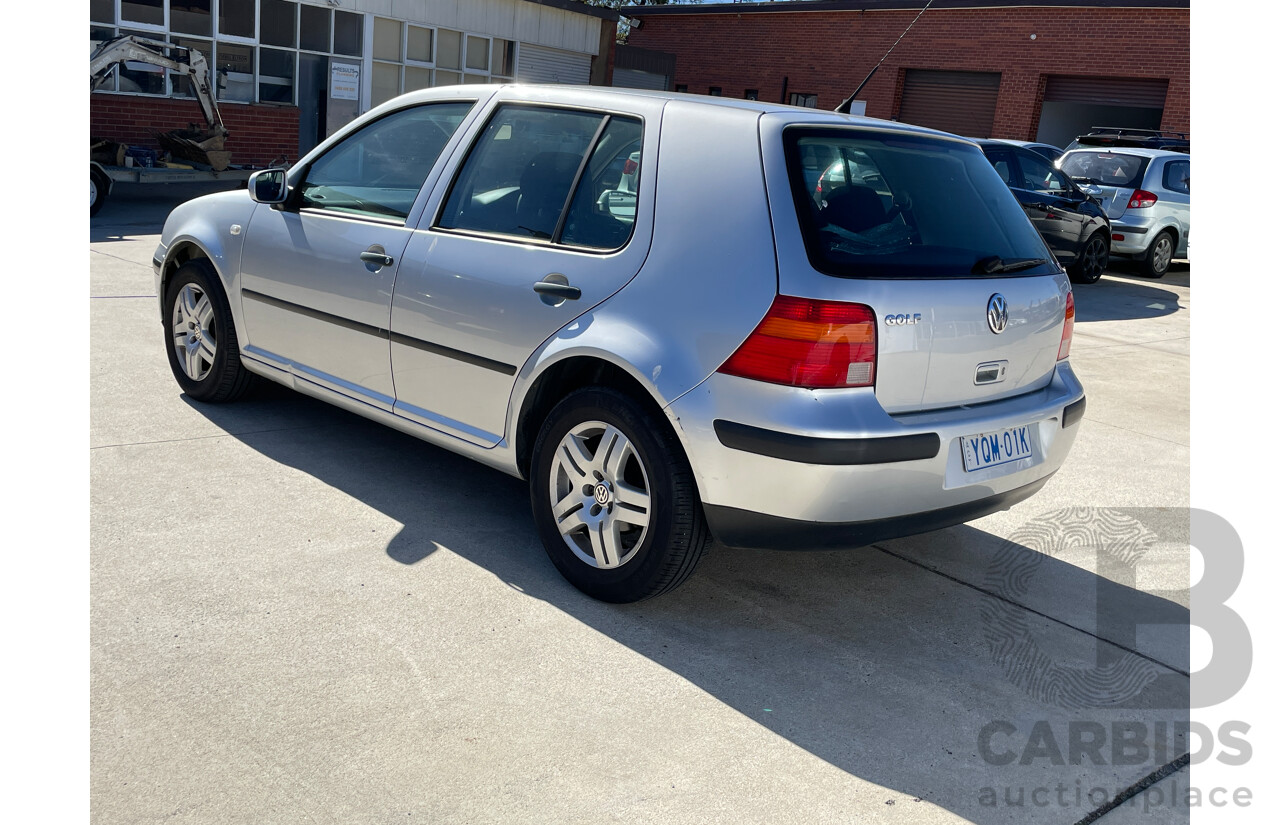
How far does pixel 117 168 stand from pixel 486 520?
A: 12.8m

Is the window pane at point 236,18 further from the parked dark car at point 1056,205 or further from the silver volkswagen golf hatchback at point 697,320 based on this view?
the silver volkswagen golf hatchback at point 697,320

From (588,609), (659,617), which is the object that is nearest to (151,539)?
(588,609)

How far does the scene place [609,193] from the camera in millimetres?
3725

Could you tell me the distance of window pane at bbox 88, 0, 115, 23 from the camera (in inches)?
674

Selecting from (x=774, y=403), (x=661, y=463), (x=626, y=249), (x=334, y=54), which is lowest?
(x=661, y=463)

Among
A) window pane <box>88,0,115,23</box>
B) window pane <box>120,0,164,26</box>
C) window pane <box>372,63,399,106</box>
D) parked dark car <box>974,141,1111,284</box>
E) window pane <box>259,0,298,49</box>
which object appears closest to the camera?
parked dark car <box>974,141,1111,284</box>

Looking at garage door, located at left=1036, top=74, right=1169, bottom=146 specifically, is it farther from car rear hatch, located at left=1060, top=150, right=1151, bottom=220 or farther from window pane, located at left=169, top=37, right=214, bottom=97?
window pane, located at left=169, top=37, right=214, bottom=97

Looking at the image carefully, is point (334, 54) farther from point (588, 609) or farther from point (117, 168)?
point (588, 609)

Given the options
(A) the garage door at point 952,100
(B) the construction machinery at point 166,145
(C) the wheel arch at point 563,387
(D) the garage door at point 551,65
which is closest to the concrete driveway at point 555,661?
(C) the wheel arch at point 563,387

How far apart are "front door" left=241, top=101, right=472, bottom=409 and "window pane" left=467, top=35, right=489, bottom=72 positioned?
20609mm

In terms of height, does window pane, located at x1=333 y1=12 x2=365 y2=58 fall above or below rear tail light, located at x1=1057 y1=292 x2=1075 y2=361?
above

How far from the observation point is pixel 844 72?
29.8 metres

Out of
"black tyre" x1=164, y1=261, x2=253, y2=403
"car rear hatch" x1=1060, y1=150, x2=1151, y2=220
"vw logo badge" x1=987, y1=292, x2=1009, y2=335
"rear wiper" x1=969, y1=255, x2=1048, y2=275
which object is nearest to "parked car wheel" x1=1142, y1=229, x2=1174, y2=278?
"car rear hatch" x1=1060, y1=150, x2=1151, y2=220

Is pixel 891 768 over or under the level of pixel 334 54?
under
